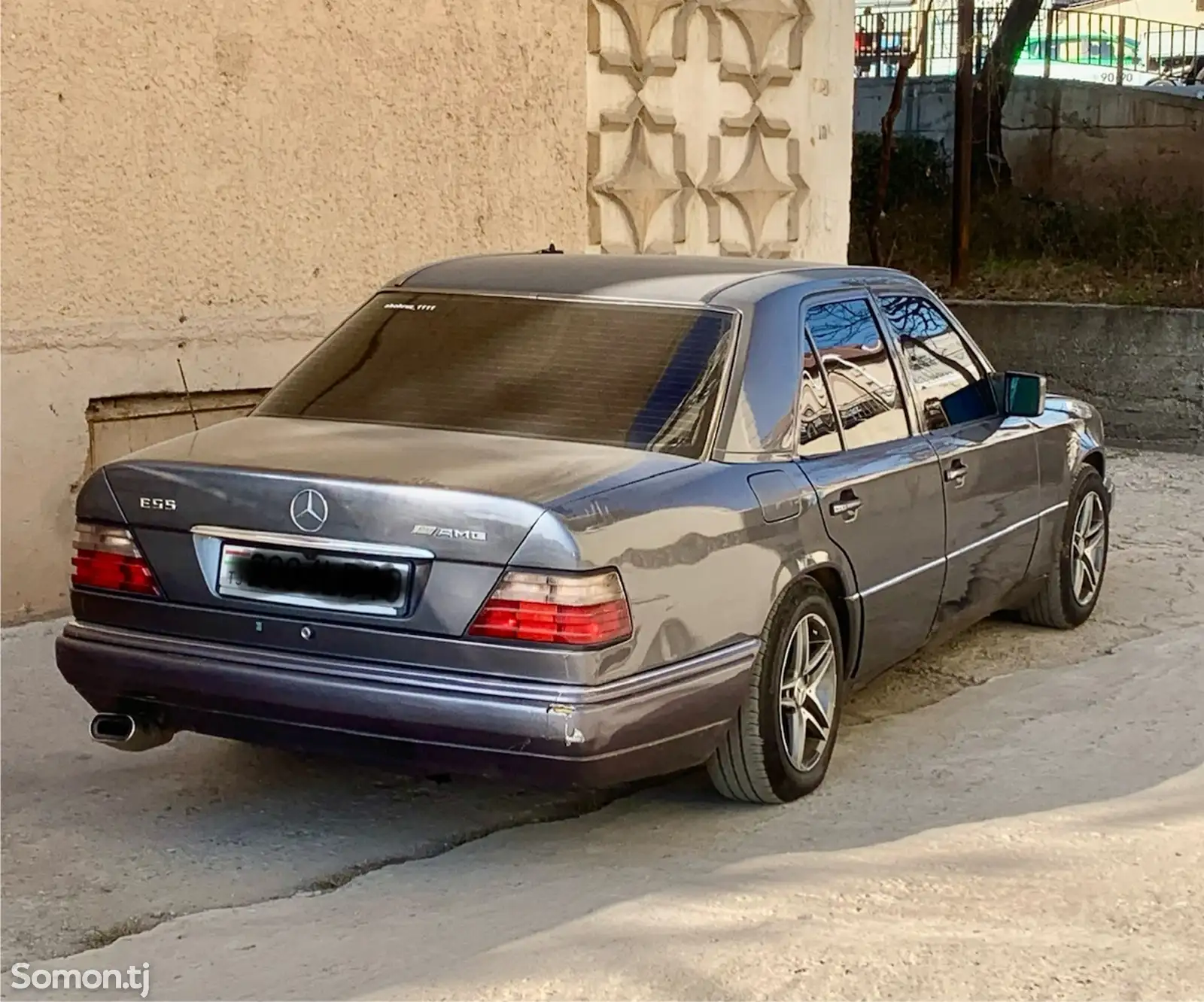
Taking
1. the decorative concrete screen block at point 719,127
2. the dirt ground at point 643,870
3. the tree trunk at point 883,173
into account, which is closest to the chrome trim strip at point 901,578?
the dirt ground at point 643,870

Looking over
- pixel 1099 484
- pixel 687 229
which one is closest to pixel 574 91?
pixel 687 229

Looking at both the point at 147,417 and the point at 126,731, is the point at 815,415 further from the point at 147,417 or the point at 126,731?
the point at 147,417

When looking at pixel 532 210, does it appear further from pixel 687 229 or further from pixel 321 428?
pixel 321 428

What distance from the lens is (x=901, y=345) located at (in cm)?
606

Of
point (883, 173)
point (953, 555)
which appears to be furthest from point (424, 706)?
point (883, 173)

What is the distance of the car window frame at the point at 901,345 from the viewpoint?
5992 millimetres

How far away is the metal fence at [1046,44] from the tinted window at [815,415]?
1294cm

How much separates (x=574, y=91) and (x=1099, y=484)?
3.90 m

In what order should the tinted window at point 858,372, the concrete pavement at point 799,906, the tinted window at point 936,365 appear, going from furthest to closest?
the tinted window at point 936,365 < the tinted window at point 858,372 < the concrete pavement at point 799,906

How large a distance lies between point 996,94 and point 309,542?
1525cm

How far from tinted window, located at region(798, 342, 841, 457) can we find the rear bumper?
0.87m

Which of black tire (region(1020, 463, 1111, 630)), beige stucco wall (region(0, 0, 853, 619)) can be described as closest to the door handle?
black tire (region(1020, 463, 1111, 630))

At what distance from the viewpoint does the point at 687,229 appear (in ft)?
35.6

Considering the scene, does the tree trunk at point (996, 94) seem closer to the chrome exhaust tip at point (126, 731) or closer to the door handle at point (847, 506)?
the door handle at point (847, 506)
